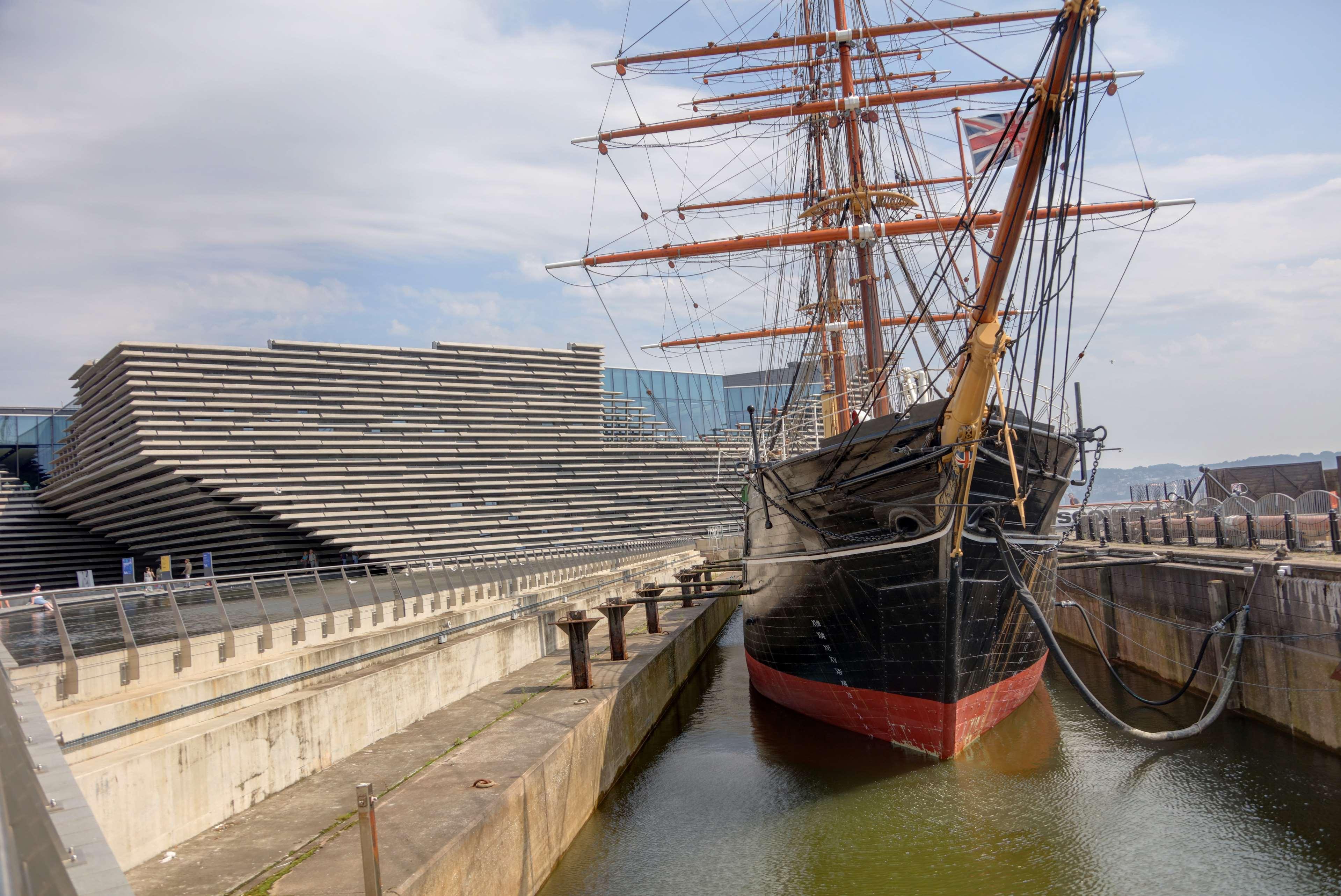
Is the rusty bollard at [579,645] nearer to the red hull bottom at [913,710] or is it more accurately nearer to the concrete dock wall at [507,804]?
the concrete dock wall at [507,804]

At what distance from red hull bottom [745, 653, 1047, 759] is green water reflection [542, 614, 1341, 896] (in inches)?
7.7

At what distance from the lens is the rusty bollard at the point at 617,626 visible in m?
12.6

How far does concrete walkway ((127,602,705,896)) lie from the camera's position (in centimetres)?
516

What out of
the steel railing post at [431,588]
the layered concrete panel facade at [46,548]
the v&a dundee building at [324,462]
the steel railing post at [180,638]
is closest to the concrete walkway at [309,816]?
the steel railing post at [180,638]

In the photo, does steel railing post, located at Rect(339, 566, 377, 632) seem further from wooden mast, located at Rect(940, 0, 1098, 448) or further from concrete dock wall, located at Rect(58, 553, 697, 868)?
wooden mast, located at Rect(940, 0, 1098, 448)

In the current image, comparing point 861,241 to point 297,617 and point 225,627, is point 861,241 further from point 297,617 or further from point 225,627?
point 225,627

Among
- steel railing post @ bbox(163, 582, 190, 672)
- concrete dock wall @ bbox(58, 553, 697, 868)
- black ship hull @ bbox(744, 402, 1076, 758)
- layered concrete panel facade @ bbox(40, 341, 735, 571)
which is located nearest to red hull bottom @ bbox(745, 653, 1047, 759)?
black ship hull @ bbox(744, 402, 1076, 758)

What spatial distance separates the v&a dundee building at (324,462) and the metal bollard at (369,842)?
2946 cm

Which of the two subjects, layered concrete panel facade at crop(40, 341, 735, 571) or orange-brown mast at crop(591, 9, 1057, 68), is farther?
layered concrete panel facade at crop(40, 341, 735, 571)

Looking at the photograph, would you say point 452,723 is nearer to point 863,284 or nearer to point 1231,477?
point 863,284

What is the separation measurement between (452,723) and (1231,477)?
26.3 m

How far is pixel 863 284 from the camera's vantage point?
1644cm

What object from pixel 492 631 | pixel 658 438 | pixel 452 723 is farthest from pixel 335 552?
pixel 452 723

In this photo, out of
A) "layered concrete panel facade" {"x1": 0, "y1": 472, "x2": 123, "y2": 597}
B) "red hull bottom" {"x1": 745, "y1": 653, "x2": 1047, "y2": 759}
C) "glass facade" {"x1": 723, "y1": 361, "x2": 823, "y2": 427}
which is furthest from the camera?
"glass facade" {"x1": 723, "y1": 361, "x2": 823, "y2": 427}
